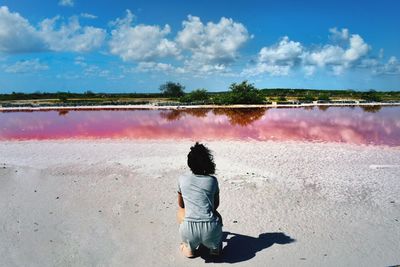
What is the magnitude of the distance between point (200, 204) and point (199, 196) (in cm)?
8

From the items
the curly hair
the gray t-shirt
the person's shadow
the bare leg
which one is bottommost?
the person's shadow

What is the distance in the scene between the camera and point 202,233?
364 centimetres

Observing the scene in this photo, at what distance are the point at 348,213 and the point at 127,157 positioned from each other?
5983mm

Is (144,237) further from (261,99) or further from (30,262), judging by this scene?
(261,99)

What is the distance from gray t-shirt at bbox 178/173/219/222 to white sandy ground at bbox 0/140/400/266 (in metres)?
0.55

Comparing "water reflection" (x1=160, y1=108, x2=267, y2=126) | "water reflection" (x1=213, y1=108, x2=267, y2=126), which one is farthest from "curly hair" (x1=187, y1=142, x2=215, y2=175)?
"water reflection" (x1=160, y1=108, x2=267, y2=126)

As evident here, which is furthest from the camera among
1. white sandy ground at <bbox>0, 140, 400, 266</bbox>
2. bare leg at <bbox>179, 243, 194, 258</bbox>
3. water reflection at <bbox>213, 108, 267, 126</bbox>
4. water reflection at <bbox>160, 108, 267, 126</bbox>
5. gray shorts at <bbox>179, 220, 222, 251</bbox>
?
water reflection at <bbox>160, 108, 267, 126</bbox>

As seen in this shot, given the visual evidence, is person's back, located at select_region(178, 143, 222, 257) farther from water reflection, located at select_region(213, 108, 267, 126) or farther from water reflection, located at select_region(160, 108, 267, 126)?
water reflection, located at select_region(160, 108, 267, 126)

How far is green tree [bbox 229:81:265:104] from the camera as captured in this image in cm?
3575

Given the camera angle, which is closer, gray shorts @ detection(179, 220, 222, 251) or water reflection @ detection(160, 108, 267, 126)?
gray shorts @ detection(179, 220, 222, 251)

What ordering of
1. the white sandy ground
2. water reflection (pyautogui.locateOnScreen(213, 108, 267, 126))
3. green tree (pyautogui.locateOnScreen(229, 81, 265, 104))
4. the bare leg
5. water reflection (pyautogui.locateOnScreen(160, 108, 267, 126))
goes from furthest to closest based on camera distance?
green tree (pyautogui.locateOnScreen(229, 81, 265, 104)), water reflection (pyautogui.locateOnScreen(160, 108, 267, 126)), water reflection (pyautogui.locateOnScreen(213, 108, 267, 126)), the white sandy ground, the bare leg

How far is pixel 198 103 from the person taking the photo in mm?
37562

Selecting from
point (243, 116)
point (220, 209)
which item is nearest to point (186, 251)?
point (220, 209)

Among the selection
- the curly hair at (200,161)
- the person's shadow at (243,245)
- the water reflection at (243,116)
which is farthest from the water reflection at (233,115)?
the curly hair at (200,161)
